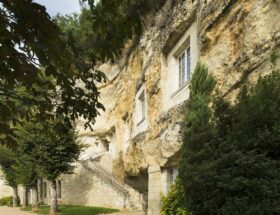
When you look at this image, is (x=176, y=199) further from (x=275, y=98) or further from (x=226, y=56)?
(x=275, y=98)

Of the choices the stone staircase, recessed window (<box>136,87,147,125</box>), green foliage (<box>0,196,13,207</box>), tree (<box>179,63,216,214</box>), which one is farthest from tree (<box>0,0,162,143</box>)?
Answer: green foliage (<box>0,196,13,207</box>)

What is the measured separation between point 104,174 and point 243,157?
99.8 feet

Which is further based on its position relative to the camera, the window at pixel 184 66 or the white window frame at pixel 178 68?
the window at pixel 184 66

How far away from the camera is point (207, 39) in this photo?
11.0m

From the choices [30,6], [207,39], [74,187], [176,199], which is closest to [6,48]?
[30,6]

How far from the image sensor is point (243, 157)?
6.62 meters

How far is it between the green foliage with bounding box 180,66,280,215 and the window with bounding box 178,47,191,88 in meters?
6.25

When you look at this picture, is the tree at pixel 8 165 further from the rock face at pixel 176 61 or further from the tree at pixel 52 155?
the rock face at pixel 176 61

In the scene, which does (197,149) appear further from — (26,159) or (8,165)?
(8,165)

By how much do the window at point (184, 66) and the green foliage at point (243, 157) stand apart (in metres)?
6.25

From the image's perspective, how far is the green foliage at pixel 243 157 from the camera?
650 cm

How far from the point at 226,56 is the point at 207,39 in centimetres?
117

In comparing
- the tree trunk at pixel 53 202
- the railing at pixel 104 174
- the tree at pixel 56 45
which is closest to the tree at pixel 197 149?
the tree at pixel 56 45

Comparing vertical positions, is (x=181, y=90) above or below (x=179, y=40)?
below
